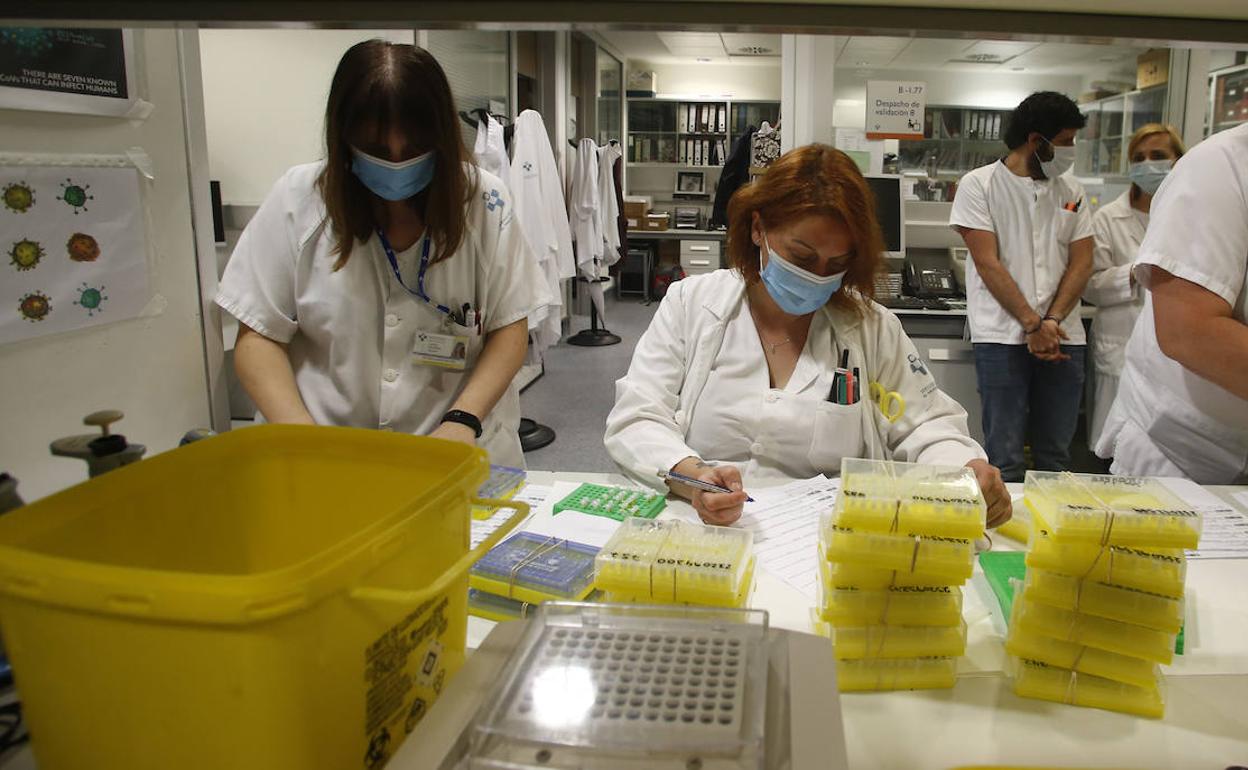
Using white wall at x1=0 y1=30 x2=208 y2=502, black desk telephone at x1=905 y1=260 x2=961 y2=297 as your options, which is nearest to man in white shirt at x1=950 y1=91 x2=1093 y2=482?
black desk telephone at x1=905 y1=260 x2=961 y2=297

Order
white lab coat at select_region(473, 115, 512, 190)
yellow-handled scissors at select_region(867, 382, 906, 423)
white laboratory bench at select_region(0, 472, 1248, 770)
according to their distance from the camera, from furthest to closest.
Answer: white lab coat at select_region(473, 115, 512, 190), yellow-handled scissors at select_region(867, 382, 906, 423), white laboratory bench at select_region(0, 472, 1248, 770)

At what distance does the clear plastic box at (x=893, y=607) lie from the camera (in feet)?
2.92

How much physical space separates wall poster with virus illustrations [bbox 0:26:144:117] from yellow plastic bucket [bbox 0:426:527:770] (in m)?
1.00

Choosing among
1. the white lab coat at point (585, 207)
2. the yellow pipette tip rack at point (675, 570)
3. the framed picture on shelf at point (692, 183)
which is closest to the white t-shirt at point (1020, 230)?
the yellow pipette tip rack at point (675, 570)

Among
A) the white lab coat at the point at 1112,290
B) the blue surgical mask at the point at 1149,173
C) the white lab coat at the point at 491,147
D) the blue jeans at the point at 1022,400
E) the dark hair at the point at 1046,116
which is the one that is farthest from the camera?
the white lab coat at the point at 491,147

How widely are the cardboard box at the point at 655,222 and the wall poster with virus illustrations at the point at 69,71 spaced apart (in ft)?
24.0

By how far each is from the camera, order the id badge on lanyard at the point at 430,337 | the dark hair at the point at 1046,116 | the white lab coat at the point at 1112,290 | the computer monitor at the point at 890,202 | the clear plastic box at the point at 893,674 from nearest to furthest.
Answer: the clear plastic box at the point at 893,674
the id badge on lanyard at the point at 430,337
the dark hair at the point at 1046,116
the white lab coat at the point at 1112,290
the computer monitor at the point at 890,202

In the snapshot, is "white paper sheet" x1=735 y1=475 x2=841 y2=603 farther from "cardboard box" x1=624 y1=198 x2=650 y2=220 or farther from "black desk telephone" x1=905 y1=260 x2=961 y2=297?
"cardboard box" x1=624 y1=198 x2=650 y2=220

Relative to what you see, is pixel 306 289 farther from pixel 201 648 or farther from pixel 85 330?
pixel 201 648

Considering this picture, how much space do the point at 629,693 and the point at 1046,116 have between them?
3.05 metres

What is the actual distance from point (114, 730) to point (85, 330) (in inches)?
49.6

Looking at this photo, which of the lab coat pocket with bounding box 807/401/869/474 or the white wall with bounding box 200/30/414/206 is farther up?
the white wall with bounding box 200/30/414/206

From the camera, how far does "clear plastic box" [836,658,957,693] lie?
2.96 feet

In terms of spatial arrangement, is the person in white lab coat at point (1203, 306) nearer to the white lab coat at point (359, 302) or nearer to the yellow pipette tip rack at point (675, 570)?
the yellow pipette tip rack at point (675, 570)
